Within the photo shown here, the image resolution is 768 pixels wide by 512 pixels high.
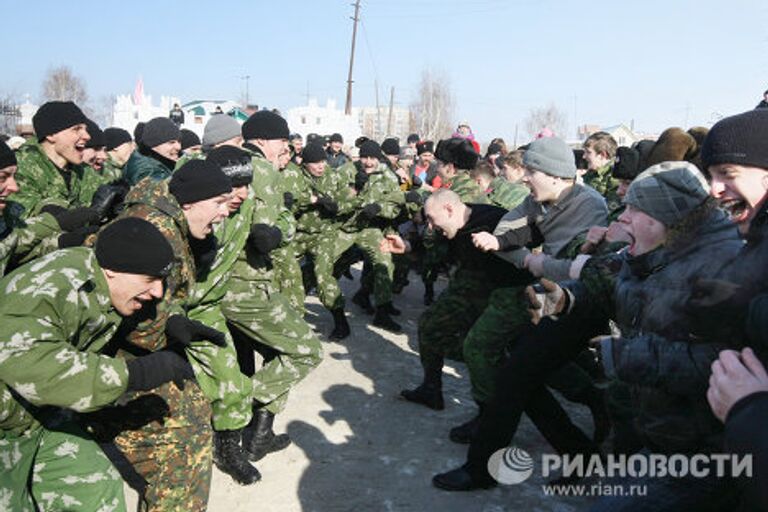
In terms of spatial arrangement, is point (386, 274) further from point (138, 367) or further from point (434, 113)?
point (434, 113)

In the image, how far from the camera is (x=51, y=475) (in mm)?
2330

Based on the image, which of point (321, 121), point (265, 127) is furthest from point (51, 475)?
point (321, 121)

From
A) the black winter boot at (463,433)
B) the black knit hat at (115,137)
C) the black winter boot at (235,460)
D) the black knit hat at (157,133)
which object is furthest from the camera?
the black knit hat at (115,137)

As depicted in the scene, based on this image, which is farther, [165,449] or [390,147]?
[390,147]

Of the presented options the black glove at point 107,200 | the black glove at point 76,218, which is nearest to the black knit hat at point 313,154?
the black glove at point 107,200

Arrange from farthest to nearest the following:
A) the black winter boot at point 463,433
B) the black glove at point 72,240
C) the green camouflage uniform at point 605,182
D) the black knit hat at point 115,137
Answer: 1. the black knit hat at point 115,137
2. the green camouflage uniform at point 605,182
3. the black winter boot at point 463,433
4. the black glove at point 72,240

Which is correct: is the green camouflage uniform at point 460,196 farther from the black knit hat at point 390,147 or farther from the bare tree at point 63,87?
the bare tree at point 63,87

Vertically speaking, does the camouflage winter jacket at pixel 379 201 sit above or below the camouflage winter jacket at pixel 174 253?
below

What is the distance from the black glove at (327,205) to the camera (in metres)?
6.37

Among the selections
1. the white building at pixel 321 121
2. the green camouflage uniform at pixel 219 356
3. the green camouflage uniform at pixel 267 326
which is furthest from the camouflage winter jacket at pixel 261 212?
the white building at pixel 321 121

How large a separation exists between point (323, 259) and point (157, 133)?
2130mm

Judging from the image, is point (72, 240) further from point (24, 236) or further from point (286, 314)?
point (286, 314)

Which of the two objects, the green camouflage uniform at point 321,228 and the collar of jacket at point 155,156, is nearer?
the collar of jacket at point 155,156

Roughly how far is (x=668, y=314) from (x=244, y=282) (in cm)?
259
